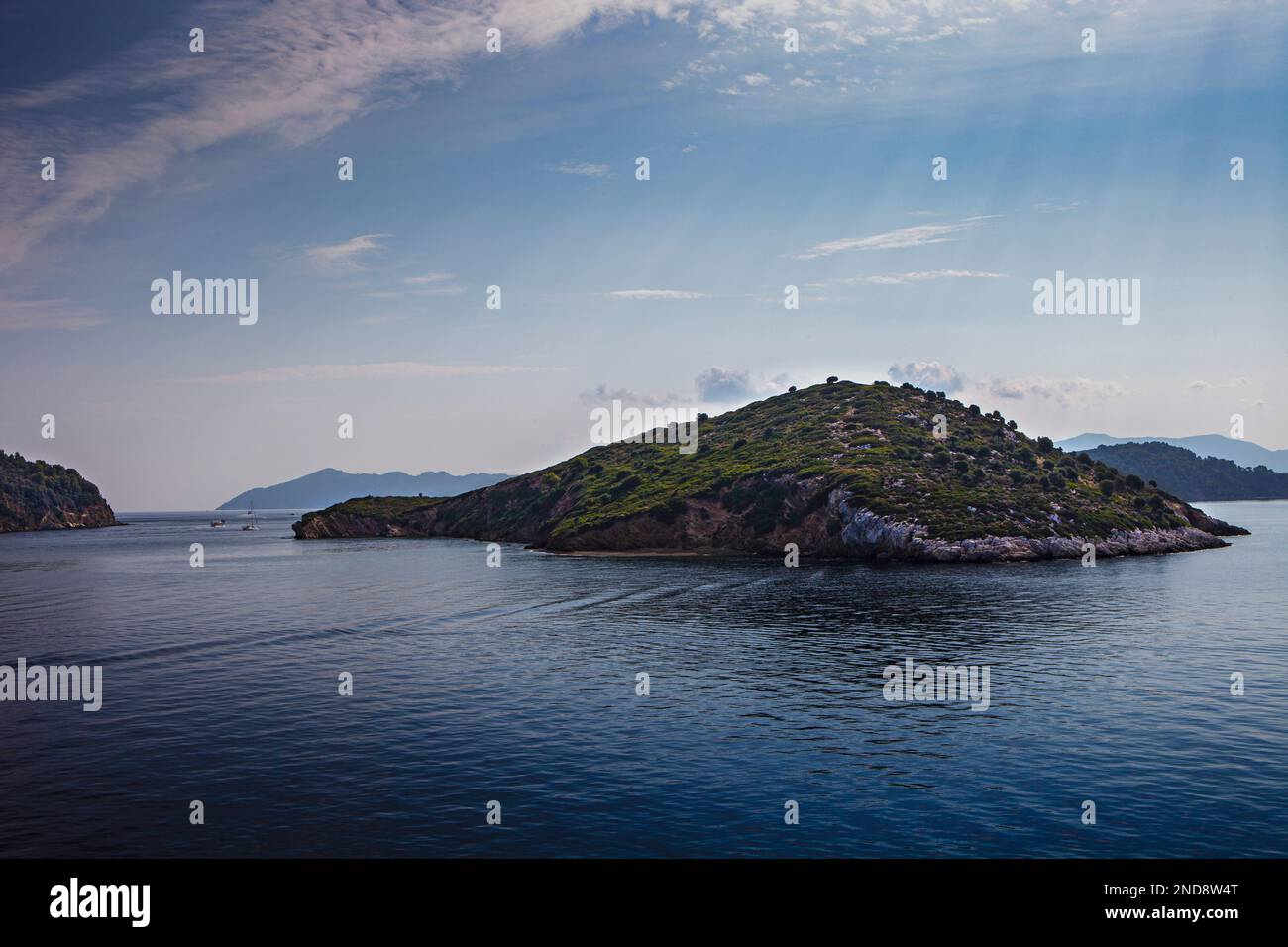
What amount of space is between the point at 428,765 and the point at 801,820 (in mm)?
17628

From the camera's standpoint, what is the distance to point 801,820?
111 ft

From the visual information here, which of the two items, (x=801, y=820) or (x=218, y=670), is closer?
(x=801, y=820)

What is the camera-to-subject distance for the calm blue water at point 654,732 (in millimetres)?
32562

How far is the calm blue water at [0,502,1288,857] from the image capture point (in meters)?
32.6

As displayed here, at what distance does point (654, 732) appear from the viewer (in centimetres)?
4666

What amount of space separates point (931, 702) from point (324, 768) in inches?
1350
